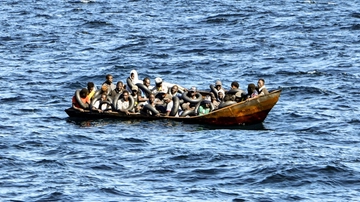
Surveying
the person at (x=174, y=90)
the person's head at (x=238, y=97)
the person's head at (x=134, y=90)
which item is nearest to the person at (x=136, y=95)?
the person's head at (x=134, y=90)

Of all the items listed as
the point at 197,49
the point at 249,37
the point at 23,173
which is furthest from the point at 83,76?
the point at 23,173

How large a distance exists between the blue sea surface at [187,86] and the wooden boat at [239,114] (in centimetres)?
35

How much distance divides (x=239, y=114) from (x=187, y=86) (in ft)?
35.0

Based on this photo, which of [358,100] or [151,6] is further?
[151,6]

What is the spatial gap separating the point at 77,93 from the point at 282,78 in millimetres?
14140

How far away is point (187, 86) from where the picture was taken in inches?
1986

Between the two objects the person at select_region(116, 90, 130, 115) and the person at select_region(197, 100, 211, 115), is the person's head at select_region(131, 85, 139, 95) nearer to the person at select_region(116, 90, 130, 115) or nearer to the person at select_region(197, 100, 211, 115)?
the person at select_region(116, 90, 130, 115)

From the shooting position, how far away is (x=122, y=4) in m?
83.6

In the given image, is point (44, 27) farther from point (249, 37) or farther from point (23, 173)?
point (23, 173)

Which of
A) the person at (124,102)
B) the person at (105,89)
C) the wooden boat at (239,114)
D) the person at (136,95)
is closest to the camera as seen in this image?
the wooden boat at (239,114)

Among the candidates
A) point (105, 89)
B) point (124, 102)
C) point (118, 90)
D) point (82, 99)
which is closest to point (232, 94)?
point (124, 102)

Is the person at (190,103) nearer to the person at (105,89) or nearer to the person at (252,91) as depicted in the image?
the person at (252,91)

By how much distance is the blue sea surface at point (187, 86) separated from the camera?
3191cm

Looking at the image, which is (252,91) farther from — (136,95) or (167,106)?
(136,95)
